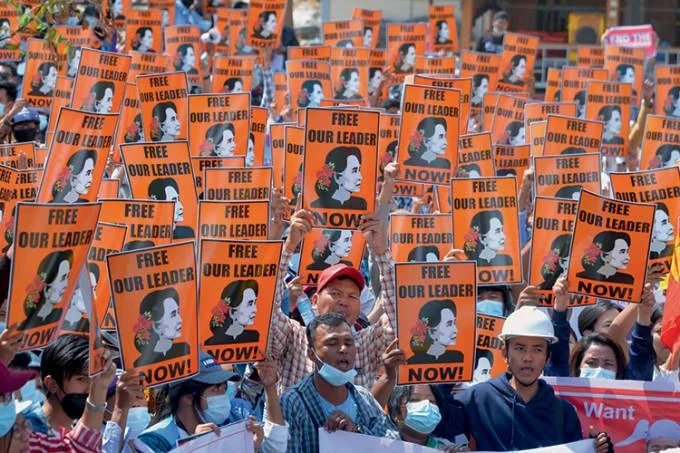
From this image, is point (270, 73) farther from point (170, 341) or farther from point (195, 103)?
point (170, 341)

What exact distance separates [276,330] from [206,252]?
0.52m

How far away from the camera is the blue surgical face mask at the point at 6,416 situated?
5.29m

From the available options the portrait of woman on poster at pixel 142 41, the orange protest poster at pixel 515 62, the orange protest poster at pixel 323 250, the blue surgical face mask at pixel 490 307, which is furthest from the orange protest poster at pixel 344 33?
the blue surgical face mask at pixel 490 307

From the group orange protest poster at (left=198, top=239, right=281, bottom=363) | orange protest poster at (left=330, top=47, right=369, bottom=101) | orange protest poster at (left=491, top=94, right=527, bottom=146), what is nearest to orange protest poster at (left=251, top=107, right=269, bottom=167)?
orange protest poster at (left=491, top=94, right=527, bottom=146)

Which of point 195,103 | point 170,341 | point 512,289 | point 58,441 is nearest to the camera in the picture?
point 58,441

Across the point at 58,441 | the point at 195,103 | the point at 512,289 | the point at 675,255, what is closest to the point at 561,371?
the point at 675,255

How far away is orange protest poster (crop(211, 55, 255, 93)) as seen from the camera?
47.4 feet

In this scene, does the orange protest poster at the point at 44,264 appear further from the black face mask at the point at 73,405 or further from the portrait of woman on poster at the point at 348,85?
the portrait of woman on poster at the point at 348,85

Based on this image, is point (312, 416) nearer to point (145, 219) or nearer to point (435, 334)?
point (435, 334)

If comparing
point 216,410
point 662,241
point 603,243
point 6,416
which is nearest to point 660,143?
point 662,241

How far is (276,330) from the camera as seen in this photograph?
285 inches

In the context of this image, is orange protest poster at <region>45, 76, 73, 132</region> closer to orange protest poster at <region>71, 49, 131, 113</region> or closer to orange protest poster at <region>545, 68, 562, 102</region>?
orange protest poster at <region>71, 49, 131, 113</region>

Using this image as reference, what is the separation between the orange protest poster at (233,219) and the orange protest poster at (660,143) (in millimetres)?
4850

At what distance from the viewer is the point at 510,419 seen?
6641 mm
